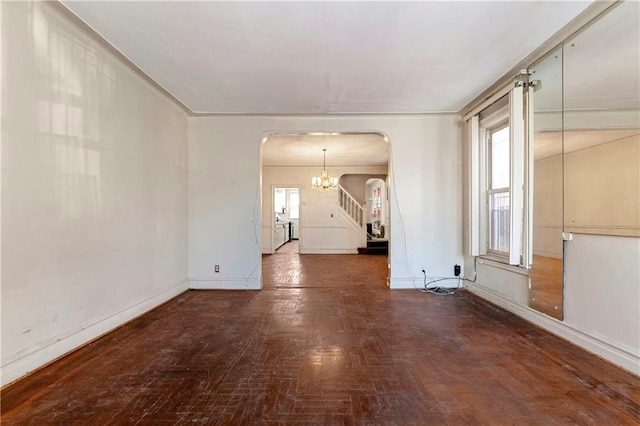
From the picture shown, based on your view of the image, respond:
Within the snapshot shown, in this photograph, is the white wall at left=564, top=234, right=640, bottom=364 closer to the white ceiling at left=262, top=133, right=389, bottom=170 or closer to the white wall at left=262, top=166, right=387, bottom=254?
the white ceiling at left=262, top=133, right=389, bottom=170

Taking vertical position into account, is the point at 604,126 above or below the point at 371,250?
above

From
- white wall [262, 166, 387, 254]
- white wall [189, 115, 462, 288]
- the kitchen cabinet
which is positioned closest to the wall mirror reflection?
white wall [189, 115, 462, 288]

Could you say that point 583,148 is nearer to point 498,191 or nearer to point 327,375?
point 498,191

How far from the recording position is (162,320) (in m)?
3.19

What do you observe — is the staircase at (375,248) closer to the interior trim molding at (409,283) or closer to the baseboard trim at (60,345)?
the interior trim molding at (409,283)

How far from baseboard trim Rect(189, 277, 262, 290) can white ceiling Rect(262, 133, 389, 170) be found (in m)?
2.43

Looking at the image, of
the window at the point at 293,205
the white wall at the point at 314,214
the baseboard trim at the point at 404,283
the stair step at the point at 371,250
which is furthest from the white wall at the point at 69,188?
the window at the point at 293,205

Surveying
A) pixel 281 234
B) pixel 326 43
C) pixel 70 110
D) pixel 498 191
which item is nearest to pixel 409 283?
pixel 498 191

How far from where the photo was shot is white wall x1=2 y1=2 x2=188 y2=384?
1.97 metres

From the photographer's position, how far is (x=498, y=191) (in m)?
3.75

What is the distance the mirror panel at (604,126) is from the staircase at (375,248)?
20.1 ft

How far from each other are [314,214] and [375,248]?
222 cm

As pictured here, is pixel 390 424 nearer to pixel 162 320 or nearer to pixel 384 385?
pixel 384 385

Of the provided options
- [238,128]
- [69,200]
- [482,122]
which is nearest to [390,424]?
[69,200]
